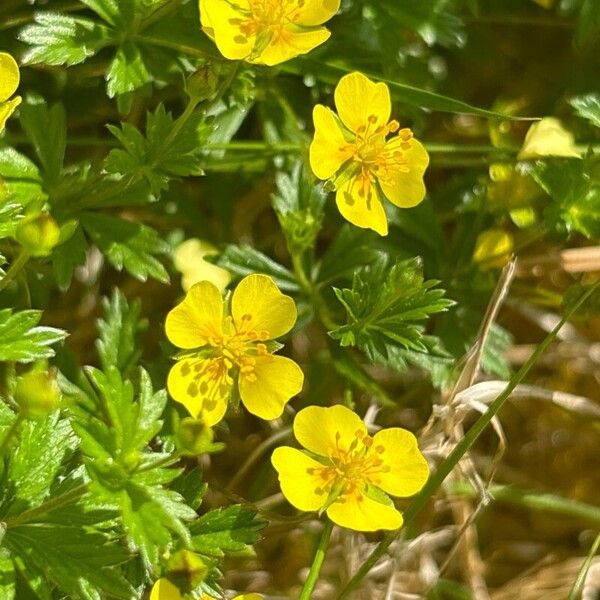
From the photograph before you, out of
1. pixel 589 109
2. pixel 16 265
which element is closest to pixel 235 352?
pixel 16 265

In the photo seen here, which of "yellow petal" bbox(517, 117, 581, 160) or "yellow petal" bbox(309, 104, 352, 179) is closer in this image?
"yellow petal" bbox(309, 104, 352, 179)

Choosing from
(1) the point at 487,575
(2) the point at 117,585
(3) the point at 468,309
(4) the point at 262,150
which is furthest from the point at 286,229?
(1) the point at 487,575

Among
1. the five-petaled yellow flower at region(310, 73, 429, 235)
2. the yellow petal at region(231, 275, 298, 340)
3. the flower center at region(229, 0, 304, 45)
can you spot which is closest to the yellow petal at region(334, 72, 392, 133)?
the five-petaled yellow flower at region(310, 73, 429, 235)

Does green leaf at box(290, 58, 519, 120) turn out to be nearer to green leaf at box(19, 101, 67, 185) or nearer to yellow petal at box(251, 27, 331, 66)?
yellow petal at box(251, 27, 331, 66)

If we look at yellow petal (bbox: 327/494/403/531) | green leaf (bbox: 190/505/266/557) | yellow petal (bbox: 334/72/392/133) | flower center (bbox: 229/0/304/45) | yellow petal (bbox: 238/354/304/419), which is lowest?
green leaf (bbox: 190/505/266/557)

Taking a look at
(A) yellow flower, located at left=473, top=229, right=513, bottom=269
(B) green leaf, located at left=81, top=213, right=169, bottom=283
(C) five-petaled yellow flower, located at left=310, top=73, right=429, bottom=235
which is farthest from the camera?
(A) yellow flower, located at left=473, top=229, right=513, bottom=269

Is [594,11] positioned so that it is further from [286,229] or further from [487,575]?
[487,575]

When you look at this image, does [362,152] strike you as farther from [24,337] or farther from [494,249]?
[24,337]
